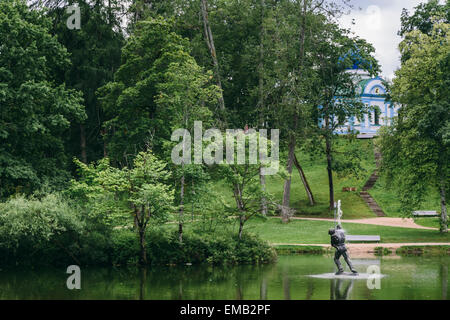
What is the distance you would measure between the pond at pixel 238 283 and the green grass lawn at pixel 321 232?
7.03 metres

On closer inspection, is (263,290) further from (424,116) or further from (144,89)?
(144,89)

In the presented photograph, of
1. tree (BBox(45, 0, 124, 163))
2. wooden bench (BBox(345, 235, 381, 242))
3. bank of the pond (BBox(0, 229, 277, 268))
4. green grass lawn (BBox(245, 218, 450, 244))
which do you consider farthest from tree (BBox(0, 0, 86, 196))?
wooden bench (BBox(345, 235, 381, 242))

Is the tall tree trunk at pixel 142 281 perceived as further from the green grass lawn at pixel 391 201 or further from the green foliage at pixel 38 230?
the green grass lawn at pixel 391 201

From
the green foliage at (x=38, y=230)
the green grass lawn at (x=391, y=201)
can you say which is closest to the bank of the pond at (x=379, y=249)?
the green foliage at (x=38, y=230)

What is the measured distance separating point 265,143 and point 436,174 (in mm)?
14068

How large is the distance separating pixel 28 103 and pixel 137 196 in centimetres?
1121

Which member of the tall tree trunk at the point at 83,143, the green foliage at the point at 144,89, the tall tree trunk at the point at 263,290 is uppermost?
the green foliage at the point at 144,89

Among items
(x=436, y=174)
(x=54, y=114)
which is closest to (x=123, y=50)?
(x=54, y=114)

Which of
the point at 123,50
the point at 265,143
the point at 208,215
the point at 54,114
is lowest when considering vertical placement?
the point at 208,215

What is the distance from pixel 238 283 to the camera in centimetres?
2270

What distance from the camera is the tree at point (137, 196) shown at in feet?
92.5
